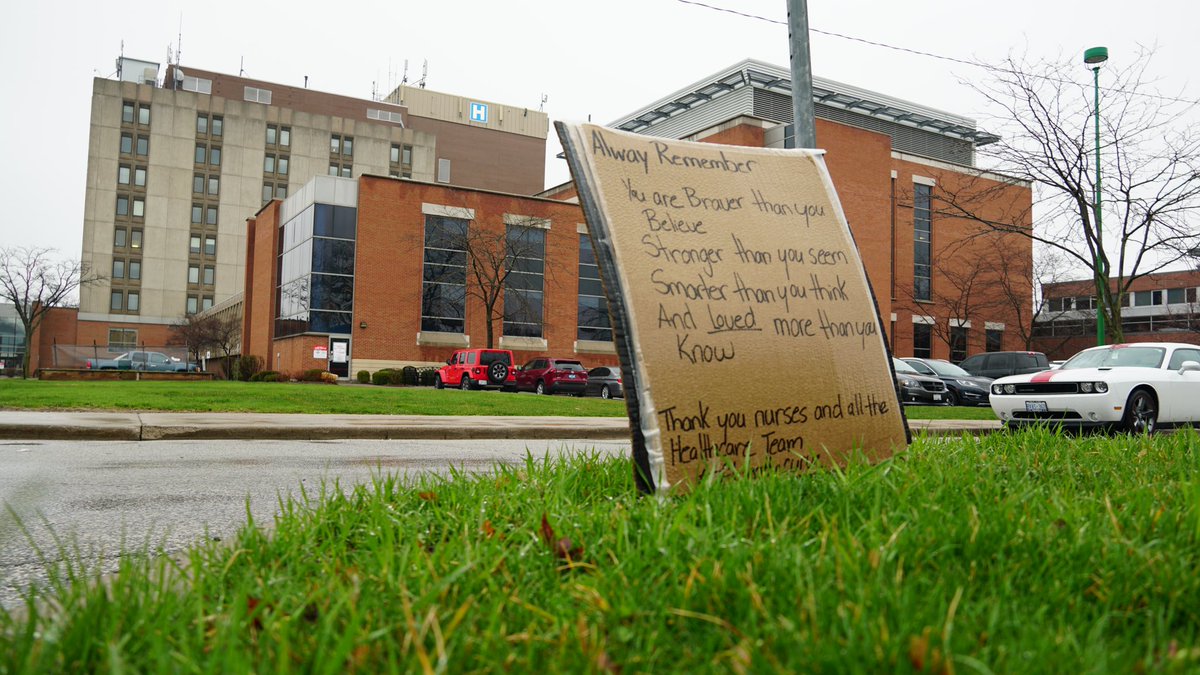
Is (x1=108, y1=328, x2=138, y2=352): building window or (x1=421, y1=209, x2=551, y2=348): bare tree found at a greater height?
(x1=421, y1=209, x2=551, y2=348): bare tree

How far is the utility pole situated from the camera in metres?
6.89

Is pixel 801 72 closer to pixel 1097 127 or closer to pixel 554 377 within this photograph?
pixel 1097 127

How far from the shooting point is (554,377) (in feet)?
99.4

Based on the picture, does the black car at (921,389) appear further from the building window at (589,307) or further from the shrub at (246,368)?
the shrub at (246,368)

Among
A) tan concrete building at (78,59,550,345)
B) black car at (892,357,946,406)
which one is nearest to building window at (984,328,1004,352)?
black car at (892,357,946,406)

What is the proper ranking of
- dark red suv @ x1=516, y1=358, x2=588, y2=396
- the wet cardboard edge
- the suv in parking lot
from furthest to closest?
dark red suv @ x1=516, y1=358, x2=588, y2=396, the suv in parking lot, the wet cardboard edge

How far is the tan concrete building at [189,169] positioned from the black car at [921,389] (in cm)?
6293

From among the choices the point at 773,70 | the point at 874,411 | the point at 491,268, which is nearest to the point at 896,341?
the point at 773,70

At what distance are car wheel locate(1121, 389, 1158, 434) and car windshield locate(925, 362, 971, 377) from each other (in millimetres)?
12405

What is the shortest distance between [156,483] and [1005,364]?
25.6 m

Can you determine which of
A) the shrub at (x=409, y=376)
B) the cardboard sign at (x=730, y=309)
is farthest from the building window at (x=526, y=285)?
the cardboard sign at (x=730, y=309)

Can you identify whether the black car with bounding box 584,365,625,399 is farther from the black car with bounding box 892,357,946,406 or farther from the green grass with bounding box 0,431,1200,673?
the green grass with bounding box 0,431,1200,673

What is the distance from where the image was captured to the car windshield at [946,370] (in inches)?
960

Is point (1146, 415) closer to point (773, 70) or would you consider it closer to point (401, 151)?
point (773, 70)
